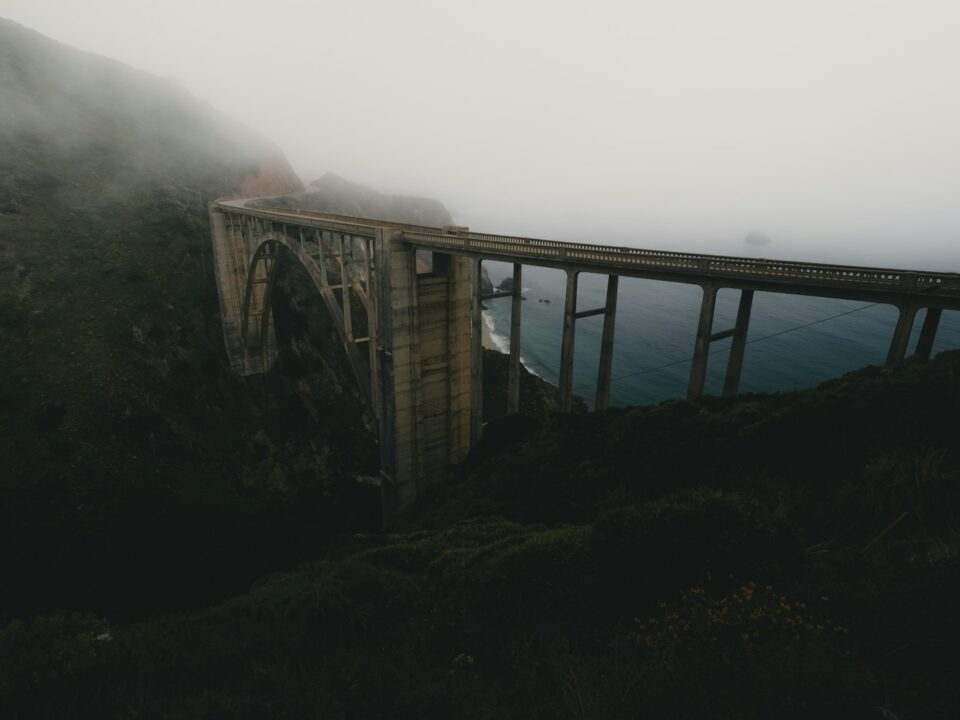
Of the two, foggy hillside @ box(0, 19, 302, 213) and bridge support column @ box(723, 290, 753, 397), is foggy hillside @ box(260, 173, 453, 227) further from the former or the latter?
bridge support column @ box(723, 290, 753, 397)

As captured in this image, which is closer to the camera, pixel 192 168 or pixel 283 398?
pixel 283 398

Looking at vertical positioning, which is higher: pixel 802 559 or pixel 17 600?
pixel 802 559

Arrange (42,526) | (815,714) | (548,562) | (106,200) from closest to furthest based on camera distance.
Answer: (815,714), (548,562), (42,526), (106,200)

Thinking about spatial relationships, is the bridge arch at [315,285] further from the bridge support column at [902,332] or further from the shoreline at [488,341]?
the bridge support column at [902,332]

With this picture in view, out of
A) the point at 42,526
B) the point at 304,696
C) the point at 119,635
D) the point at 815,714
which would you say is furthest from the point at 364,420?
the point at 815,714

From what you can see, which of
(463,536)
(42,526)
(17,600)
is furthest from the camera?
(42,526)

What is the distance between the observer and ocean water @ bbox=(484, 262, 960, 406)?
51.6 meters

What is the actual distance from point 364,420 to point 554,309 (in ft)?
181

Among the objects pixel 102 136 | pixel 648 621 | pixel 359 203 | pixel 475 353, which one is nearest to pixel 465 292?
pixel 475 353

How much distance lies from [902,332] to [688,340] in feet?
192

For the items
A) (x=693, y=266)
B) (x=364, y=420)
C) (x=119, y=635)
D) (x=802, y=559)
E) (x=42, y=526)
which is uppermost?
(x=693, y=266)

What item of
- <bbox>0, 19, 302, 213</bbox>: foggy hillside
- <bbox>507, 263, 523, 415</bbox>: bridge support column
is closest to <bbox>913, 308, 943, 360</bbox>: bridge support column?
<bbox>507, 263, 523, 415</bbox>: bridge support column

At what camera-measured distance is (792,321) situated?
72.9 meters

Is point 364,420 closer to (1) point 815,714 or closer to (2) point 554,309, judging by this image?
(1) point 815,714
